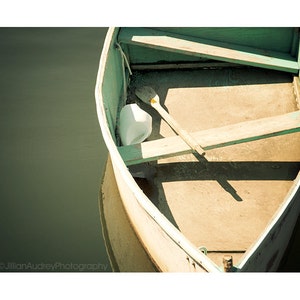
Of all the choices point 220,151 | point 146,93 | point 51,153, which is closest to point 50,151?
point 51,153

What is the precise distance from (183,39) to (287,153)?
1.67 m

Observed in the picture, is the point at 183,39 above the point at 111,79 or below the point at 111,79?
above

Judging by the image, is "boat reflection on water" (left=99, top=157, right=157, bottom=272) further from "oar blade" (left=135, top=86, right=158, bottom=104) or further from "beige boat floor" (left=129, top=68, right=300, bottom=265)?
"oar blade" (left=135, top=86, right=158, bottom=104)

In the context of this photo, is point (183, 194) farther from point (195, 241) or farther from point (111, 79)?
point (111, 79)

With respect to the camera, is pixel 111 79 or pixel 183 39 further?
pixel 183 39

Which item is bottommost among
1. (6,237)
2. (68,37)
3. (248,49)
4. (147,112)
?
(6,237)

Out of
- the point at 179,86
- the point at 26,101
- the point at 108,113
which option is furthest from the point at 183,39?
the point at 26,101

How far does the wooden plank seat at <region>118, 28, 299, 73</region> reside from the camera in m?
4.80

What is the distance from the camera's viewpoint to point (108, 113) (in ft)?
13.1

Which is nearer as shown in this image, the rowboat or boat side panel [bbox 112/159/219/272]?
boat side panel [bbox 112/159/219/272]

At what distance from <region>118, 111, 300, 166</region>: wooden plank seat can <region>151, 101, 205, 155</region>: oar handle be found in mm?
38

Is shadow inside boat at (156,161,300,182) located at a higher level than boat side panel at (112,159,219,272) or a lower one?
higher

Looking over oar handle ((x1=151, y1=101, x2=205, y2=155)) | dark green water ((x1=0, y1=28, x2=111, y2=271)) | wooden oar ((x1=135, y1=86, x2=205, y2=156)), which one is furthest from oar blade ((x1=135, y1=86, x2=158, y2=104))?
dark green water ((x1=0, y1=28, x2=111, y2=271))

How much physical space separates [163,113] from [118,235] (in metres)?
1.10
